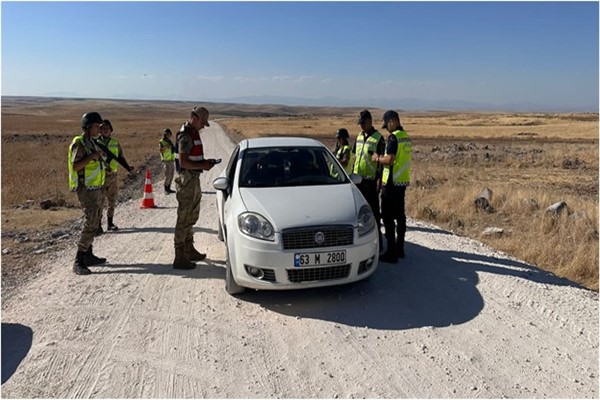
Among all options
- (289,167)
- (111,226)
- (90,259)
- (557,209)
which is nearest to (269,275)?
(289,167)

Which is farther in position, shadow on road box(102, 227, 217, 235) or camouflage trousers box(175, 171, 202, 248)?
shadow on road box(102, 227, 217, 235)

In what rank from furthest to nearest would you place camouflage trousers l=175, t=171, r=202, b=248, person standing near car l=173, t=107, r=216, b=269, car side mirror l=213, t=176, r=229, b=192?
camouflage trousers l=175, t=171, r=202, b=248
person standing near car l=173, t=107, r=216, b=269
car side mirror l=213, t=176, r=229, b=192

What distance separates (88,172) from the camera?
6.32 meters

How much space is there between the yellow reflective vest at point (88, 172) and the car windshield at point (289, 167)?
2053 mm

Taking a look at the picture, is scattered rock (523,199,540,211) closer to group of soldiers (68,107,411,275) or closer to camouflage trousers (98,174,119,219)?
group of soldiers (68,107,411,275)

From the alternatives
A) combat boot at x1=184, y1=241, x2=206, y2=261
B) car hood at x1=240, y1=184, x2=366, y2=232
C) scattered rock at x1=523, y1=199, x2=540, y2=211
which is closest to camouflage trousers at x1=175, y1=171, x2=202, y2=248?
combat boot at x1=184, y1=241, x2=206, y2=261

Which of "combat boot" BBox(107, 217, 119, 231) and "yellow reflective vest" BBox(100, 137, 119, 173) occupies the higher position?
"yellow reflective vest" BBox(100, 137, 119, 173)

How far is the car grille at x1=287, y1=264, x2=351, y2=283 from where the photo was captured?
4.84m

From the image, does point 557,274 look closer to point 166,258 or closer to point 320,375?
point 320,375

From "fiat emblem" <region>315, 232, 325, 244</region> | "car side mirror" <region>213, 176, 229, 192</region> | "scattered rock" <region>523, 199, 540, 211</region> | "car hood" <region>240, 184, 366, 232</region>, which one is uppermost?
"car side mirror" <region>213, 176, 229, 192</region>

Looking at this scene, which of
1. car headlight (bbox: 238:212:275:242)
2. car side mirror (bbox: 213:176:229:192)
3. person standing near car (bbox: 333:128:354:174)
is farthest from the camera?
person standing near car (bbox: 333:128:354:174)

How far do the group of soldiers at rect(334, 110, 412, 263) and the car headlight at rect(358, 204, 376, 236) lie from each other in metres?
0.91

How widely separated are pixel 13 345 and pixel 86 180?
264 centimetres

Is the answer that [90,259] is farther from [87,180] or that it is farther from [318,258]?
[318,258]
